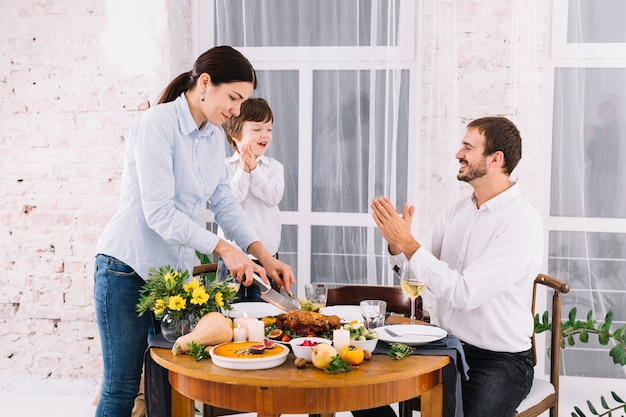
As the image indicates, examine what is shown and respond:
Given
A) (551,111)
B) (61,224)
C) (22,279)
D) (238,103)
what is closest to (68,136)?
(61,224)

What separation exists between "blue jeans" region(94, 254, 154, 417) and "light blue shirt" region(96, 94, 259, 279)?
0.17 ft

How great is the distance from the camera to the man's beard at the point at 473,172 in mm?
2352

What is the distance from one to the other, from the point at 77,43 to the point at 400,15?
1.73 meters

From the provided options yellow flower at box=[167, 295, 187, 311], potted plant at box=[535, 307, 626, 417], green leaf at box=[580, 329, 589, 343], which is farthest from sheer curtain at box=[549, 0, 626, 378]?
yellow flower at box=[167, 295, 187, 311]

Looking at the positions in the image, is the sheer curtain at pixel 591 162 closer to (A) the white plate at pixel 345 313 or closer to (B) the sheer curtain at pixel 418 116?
(B) the sheer curtain at pixel 418 116

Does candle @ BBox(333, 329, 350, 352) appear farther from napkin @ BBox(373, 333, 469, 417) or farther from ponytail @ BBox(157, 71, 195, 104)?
ponytail @ BBox(157, 71, 195, 104)

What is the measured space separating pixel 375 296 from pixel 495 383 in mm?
738

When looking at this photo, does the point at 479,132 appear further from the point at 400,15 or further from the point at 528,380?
the point at 400,15

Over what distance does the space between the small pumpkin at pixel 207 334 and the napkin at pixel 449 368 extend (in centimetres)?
42

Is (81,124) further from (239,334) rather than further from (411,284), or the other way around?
(411,284)

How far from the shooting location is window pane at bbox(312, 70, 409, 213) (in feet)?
11.3

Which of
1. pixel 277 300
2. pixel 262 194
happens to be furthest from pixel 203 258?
pixel 277 300

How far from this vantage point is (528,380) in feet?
7.16

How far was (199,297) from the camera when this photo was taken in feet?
5.76
